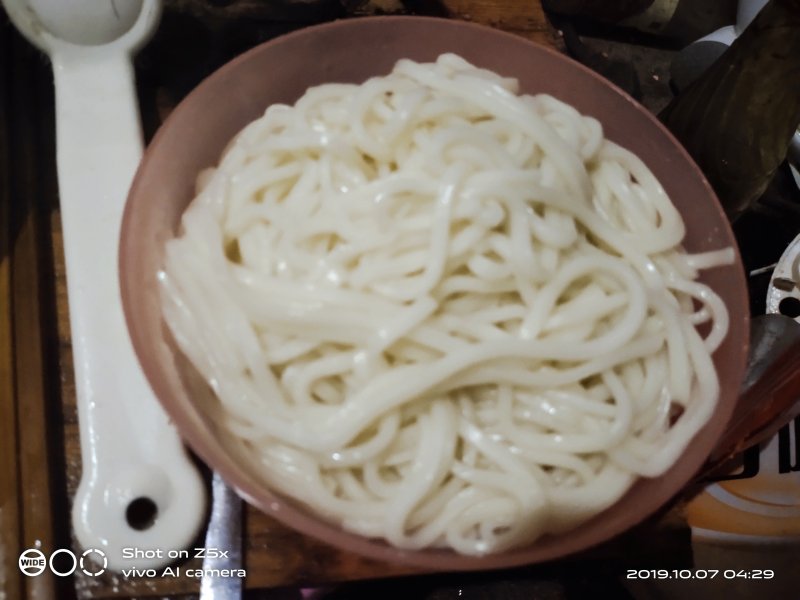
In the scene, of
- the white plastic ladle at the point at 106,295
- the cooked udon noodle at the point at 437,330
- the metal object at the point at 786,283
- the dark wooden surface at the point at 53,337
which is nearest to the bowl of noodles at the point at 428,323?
the cooked udon noodle at the point at 437,330

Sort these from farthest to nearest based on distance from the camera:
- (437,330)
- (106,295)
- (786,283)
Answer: (786,283) → (106,295) → (437,330)

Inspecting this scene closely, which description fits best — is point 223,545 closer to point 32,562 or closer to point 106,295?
point 32,562

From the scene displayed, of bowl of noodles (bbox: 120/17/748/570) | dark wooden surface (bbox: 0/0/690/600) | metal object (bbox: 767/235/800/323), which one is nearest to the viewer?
bowl of noodles (bbox: 120/17/748/570)

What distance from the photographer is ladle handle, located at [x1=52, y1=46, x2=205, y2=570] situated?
847 mm

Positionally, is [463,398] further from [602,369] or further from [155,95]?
[155,95]

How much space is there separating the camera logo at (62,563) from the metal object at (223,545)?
13 cm

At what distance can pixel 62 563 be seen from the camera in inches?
34.8

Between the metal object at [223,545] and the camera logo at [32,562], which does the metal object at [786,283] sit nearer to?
the metal object at [223,545]

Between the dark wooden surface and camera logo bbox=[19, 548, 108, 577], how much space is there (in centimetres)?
1

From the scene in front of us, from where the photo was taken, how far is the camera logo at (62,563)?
0.85 m

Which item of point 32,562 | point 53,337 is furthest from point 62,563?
point 53,337

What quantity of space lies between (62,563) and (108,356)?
28 cm

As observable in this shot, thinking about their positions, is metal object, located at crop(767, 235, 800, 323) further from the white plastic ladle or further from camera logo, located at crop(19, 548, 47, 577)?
camera logo, located at crop(19, 548, 47, 577)

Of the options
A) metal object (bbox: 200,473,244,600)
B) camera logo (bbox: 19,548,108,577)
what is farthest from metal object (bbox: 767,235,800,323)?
camera logo (bbox: 19,548,108,577)
